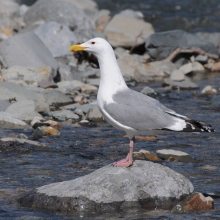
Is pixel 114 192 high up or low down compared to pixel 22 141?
up

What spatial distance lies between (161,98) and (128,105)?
6.80 m

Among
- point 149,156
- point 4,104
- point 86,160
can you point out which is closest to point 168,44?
point 4,104

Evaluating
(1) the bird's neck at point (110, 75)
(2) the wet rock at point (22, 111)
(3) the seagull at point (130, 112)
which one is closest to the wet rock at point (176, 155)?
(3) the seagull at point (130, 112)

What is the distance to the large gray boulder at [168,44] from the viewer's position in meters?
17.9

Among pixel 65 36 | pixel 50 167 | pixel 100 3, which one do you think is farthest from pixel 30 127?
pixel 100 3

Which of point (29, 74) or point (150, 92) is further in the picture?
point (29, 74)

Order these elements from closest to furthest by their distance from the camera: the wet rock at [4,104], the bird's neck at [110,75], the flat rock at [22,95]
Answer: the bird's neck at [110,75]
the wet rock at [4,104]
the flat rock at [22,95]

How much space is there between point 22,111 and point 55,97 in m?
1.60

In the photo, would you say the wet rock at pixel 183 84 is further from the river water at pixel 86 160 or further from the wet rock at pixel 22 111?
the wet rock at pixel 22 111

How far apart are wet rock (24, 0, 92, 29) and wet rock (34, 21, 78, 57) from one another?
2617 millimetres

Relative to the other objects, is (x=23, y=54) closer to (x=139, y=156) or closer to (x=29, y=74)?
(x=29, y=74)

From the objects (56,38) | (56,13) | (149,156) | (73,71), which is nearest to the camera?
(149,156)

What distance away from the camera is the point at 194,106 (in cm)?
1175

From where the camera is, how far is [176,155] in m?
7.62
